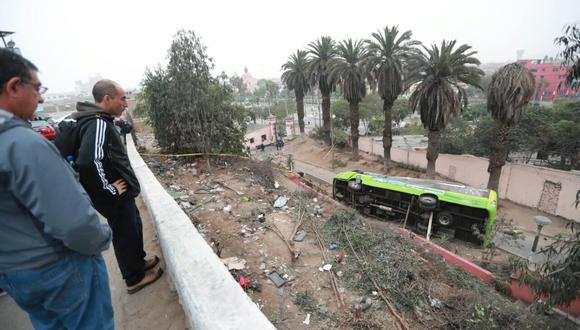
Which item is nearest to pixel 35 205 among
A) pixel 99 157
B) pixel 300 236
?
pixel 99 157

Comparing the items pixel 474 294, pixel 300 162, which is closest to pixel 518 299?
pixel 474 294

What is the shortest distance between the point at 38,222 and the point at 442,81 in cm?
1695

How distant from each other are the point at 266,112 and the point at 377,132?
87.7 feet

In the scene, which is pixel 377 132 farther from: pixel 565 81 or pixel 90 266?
pixel 90 266

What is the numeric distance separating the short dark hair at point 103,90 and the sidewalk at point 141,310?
5.79 feet

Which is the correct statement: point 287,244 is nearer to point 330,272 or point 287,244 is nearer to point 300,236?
point 300,236

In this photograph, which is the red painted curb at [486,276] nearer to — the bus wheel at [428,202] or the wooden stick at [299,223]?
the bus wheel at [428,202]

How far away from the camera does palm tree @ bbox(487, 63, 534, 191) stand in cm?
1243

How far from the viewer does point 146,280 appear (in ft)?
7.93

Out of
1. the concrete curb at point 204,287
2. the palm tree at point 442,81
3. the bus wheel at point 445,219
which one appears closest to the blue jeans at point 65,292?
the concrete curb at point 204,287

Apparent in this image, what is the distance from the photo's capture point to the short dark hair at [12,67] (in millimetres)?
1119

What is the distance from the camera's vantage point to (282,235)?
5750 mm

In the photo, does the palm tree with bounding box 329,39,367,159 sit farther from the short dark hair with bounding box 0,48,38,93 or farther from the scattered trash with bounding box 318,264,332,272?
the short dark hair with bounding box 0,48,38,93

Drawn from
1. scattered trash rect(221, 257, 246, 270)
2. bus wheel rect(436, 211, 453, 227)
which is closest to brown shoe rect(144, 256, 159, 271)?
scattered trash rect(221, 257, 246, 270)
